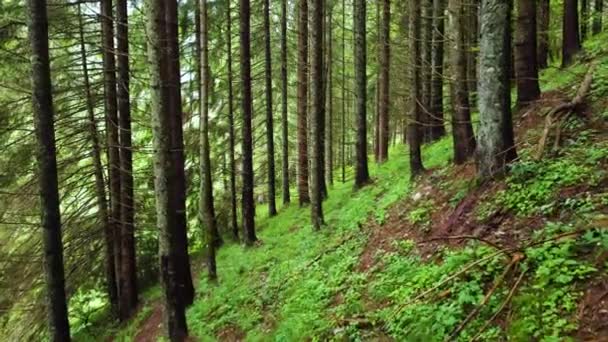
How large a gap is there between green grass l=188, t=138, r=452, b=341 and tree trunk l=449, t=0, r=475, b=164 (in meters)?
1.45

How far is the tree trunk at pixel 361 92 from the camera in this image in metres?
11.6

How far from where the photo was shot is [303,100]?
15406 millimetres

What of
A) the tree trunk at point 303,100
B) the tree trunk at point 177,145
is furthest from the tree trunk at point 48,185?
the tree trunk at point 303,100

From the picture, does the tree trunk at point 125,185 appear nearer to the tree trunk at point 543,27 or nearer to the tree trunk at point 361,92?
the tree trunk at point 361,92

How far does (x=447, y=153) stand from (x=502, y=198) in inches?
211

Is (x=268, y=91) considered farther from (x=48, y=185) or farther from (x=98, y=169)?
(x=48, y=185)

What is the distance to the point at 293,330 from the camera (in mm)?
6355

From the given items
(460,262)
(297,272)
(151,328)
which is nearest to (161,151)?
(297,272)

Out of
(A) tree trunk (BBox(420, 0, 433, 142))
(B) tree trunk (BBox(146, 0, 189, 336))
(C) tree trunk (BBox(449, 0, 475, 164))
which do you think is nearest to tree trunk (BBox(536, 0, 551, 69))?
(A) tree trunk (BBox(420, 0, 433, 142))

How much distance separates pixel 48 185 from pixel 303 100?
388 inches

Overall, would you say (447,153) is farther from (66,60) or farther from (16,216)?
(16,216)

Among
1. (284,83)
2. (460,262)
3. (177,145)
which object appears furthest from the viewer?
(284,83)

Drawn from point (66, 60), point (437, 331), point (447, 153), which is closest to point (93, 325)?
point (66, 60)

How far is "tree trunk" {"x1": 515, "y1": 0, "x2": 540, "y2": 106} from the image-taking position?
819 cm
